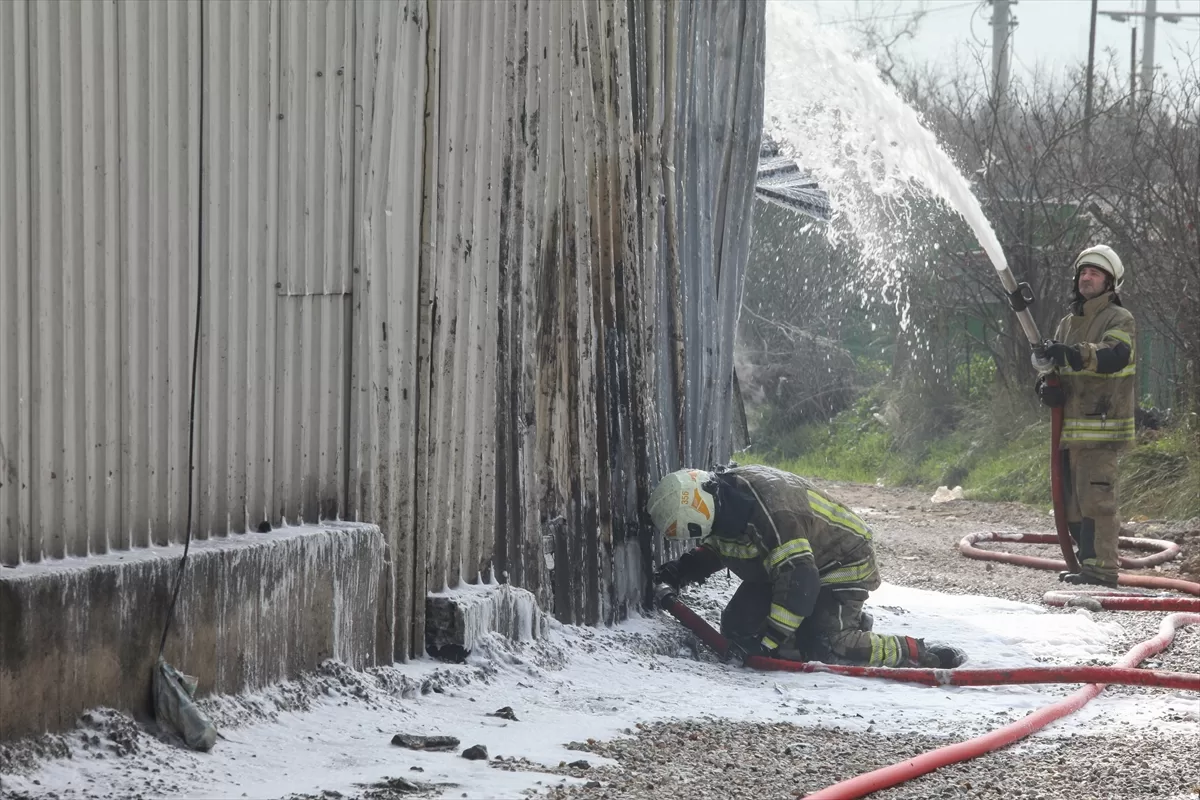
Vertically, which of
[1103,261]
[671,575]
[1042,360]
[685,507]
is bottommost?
[671,575]

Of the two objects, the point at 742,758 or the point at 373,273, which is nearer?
the point at 742,758

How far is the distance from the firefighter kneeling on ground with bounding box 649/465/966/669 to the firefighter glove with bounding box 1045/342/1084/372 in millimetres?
2674

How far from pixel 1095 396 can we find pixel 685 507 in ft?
12.5

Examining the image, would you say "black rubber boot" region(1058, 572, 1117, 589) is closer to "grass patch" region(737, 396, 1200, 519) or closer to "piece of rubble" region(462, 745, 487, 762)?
"grass patch" region(737, 396, 1200, 519)

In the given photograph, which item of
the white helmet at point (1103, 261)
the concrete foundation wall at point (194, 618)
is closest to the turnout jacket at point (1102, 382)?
the white helmet at point (1103, 261)

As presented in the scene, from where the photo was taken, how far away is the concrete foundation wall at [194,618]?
3.52 metres

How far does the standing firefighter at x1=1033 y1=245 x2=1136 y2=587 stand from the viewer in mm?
8750

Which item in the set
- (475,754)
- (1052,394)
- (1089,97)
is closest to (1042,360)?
(1052,394)

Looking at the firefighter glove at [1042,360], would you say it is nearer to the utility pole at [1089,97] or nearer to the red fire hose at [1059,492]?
the red fire hose at [1059,492]

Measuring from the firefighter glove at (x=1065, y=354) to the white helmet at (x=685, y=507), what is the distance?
3.27 metres

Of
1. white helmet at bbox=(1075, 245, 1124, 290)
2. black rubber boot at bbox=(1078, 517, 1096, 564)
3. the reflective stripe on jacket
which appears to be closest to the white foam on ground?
the reflective stripe on jacket

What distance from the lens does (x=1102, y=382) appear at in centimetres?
894

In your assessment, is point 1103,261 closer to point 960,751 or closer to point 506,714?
point 960,751

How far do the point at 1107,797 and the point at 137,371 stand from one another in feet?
9.84
